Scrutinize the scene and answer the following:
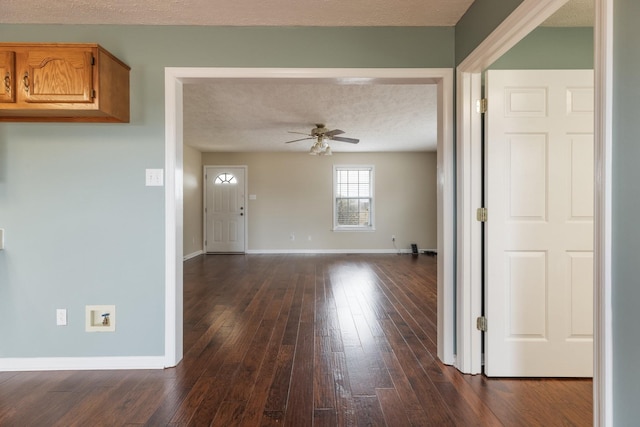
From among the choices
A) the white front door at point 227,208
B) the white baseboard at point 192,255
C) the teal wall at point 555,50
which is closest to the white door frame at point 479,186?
the teal wall at point 555,50

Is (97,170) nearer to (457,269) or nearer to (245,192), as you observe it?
(457,269)

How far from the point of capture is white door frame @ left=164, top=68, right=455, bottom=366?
7.45 feet

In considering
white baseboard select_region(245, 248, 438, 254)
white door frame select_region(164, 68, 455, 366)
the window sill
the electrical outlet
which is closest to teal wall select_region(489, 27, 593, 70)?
white door frame select_region(164, 68, 455, 366)

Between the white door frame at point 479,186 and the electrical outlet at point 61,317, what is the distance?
8.72ft

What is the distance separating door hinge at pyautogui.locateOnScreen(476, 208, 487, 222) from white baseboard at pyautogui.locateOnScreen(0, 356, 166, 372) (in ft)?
7.60

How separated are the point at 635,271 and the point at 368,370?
5.25 feet

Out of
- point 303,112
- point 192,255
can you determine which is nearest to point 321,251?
point 192,255

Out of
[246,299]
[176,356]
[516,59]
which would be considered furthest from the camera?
[246,299]

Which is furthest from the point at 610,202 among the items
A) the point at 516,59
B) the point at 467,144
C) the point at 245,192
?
the point at 245,192

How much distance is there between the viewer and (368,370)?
2219 millimetres

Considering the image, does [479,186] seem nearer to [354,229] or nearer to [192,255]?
[354,229]

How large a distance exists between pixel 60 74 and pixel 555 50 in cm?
304

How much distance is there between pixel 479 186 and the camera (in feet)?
7.13

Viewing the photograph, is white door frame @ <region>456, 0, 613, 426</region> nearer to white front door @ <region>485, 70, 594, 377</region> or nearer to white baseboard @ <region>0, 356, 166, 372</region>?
white front door @ <region>485, 70, 594, 377</region>
